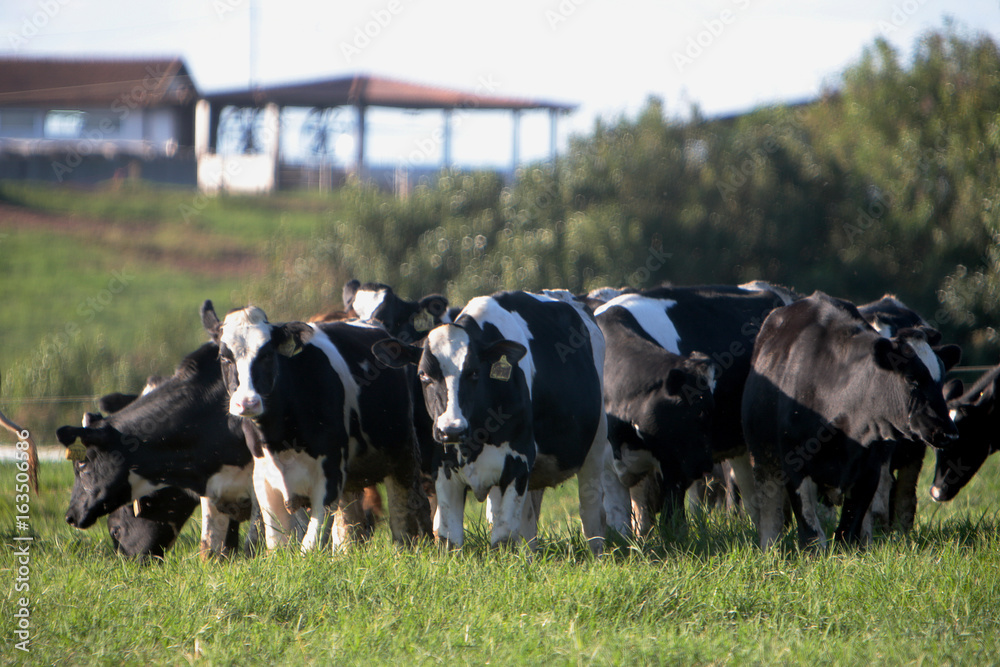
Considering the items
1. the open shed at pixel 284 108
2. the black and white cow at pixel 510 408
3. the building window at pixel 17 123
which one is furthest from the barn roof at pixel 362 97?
the black and white cow at pixel 510 408

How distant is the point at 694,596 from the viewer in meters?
5.54

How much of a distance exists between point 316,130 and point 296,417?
97.4ft

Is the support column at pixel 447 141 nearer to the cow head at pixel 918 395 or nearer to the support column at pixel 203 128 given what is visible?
the support column at pixel 203 128

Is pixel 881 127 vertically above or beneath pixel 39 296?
above

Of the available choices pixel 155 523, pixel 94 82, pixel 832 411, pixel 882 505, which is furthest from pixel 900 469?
pixel 94 82

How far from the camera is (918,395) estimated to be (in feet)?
20.4

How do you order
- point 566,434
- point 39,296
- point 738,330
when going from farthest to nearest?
1. point 39,296
2. point 738,330
3. point 566,434

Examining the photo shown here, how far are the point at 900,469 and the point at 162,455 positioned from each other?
233 inches

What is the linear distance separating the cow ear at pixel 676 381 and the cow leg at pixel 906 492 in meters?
2.28

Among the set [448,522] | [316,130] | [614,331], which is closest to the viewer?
[448,522]

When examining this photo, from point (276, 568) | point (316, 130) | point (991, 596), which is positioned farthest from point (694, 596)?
point (316, 130)

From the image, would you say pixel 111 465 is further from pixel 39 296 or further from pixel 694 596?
pixel 39 296

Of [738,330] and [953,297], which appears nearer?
[738,330]

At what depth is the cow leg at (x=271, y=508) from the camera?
22.5 ft
